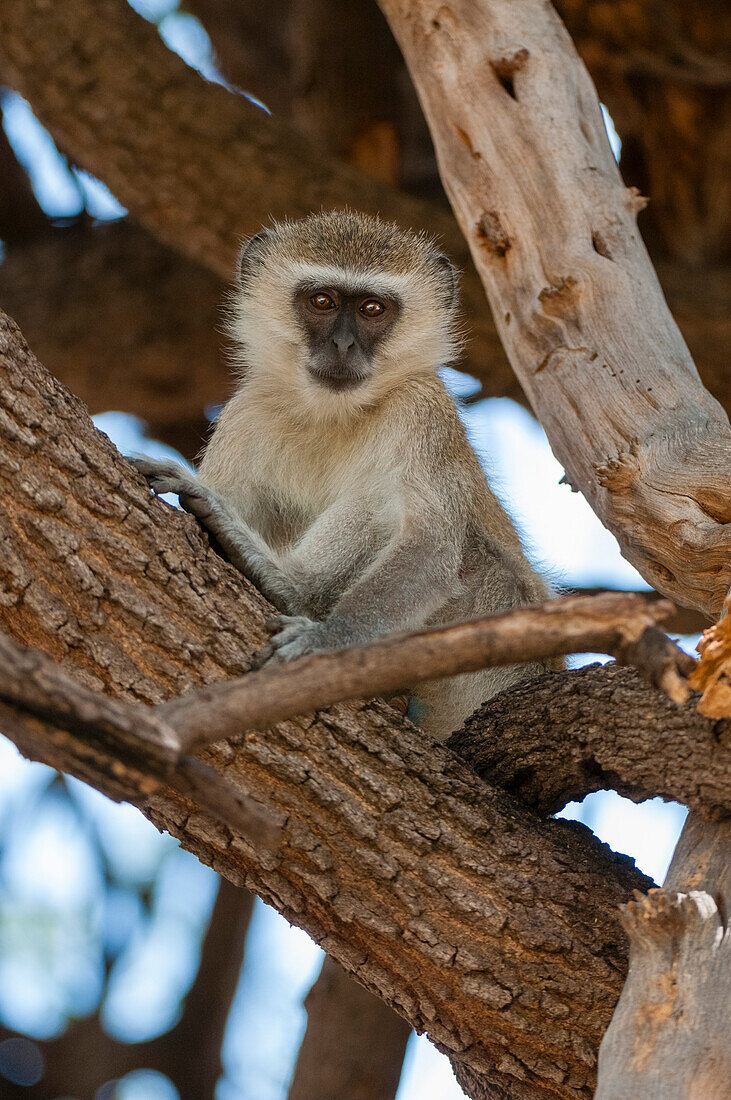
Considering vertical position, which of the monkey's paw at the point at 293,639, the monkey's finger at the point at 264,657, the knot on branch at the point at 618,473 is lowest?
the monkey's finger at the point at 264,657

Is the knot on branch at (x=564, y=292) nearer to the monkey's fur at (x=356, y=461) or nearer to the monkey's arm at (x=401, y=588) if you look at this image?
the monkey's fur at (x=356, y=461)

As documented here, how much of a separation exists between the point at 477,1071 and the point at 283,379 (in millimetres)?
2385

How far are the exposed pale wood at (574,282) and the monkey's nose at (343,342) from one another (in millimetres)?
505

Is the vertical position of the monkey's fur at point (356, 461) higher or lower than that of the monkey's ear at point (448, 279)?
lower

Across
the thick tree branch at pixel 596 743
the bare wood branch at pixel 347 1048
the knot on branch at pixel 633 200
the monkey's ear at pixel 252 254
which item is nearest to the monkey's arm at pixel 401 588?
the thick tree branch at pixel 596 743

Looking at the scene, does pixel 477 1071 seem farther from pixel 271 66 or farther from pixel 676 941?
pixel 271 66

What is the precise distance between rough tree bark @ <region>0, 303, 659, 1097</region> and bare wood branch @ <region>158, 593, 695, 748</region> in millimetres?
747

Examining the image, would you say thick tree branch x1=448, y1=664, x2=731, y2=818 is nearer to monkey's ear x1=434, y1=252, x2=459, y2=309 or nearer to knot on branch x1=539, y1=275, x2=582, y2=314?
knot on branch x1=539, y1=275, x2=582, y2=314

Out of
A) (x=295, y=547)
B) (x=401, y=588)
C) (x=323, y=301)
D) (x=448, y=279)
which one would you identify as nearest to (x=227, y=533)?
(x=295, y=547)

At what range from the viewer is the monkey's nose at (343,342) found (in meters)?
4.04

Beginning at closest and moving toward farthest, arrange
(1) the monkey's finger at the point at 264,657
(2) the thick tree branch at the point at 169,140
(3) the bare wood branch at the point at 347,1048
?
(1) the monkey's finger at the point at 264,657
(3) the bare wood branch at the point at 347,1048
(2) the thick tree branch at the point at 169,140

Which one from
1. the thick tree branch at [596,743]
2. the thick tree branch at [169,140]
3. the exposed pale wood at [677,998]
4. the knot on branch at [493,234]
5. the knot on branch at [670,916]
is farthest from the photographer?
the thick tree branch at [169,140]

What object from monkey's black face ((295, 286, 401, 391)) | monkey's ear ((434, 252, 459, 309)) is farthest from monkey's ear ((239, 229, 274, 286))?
monkey's ear ((434, 252, 459, 309))

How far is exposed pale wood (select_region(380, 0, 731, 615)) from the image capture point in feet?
10.2
